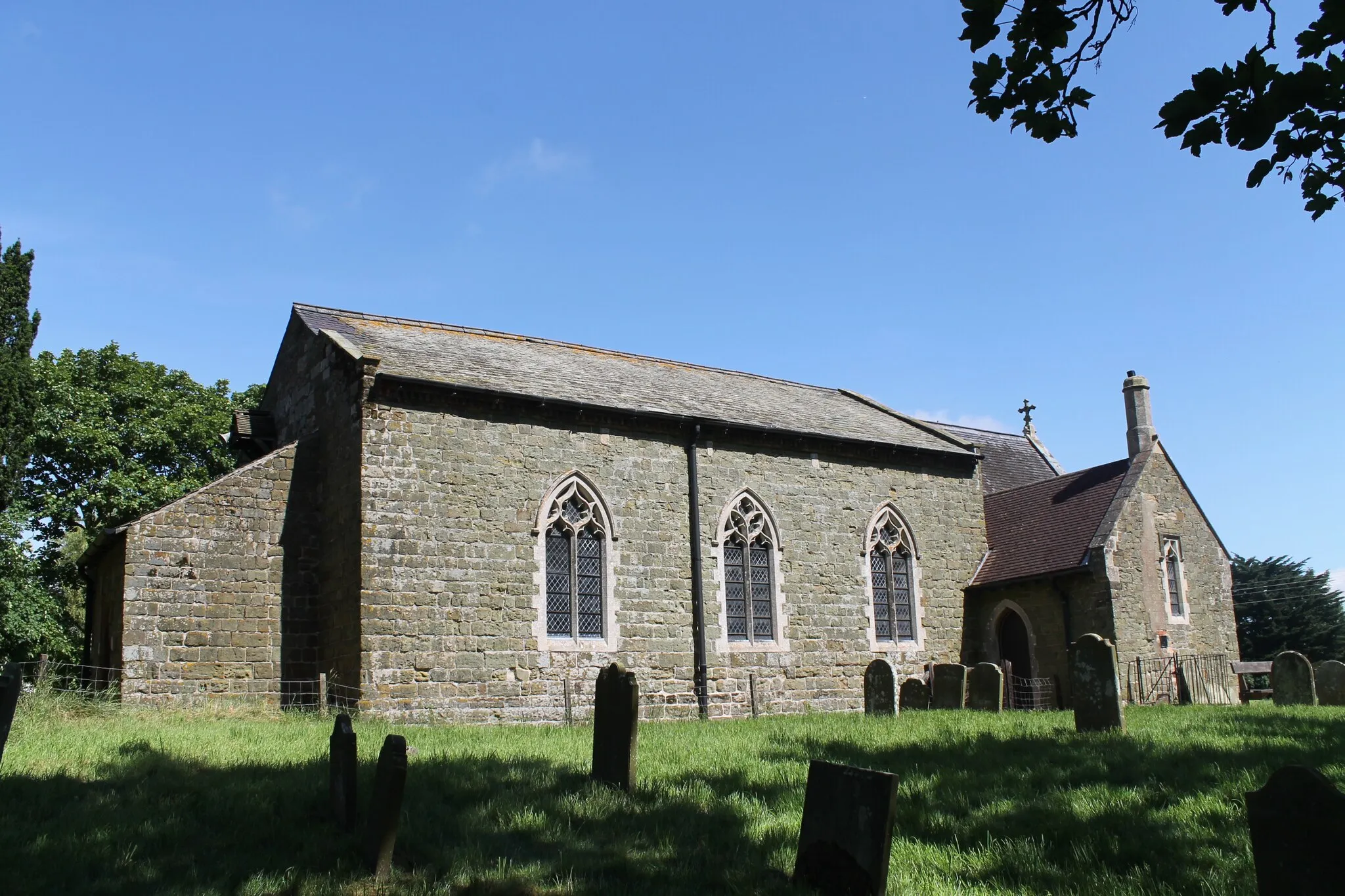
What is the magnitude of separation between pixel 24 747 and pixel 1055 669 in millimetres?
18814

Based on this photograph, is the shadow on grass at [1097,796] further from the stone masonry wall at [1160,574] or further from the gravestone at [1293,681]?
the stone masonry wall at [1160,574]

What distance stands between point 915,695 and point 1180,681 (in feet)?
20.0

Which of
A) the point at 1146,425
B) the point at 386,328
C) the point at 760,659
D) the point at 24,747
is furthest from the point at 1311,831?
the point at 1146,425

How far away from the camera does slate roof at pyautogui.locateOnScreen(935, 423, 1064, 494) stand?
3055 centimetres

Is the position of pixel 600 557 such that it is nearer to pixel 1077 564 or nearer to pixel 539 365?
pixel 539 365

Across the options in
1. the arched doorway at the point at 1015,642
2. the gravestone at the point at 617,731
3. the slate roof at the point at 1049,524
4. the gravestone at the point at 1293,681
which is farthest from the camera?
the arched doorway at the point at 1015,642

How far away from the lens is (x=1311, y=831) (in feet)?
18.2

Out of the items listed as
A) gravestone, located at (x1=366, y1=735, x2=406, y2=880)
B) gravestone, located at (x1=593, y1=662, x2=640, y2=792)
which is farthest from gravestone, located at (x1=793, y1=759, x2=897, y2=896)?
gravestone, located at (x1=366, y1=735, x2=406, y2=880)

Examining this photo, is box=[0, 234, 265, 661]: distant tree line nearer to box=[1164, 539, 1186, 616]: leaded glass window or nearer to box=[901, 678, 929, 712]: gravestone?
box=[901, 678, 929, 712]: gravestone

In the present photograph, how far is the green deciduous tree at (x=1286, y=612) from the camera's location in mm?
40344

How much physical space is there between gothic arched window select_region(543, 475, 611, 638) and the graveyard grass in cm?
539

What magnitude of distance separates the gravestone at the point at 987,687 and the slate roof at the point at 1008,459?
12398mm

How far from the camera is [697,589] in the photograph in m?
20.2

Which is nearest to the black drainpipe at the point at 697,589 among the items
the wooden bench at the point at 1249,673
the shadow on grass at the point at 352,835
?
the shadow on grass at the point at 352,835
